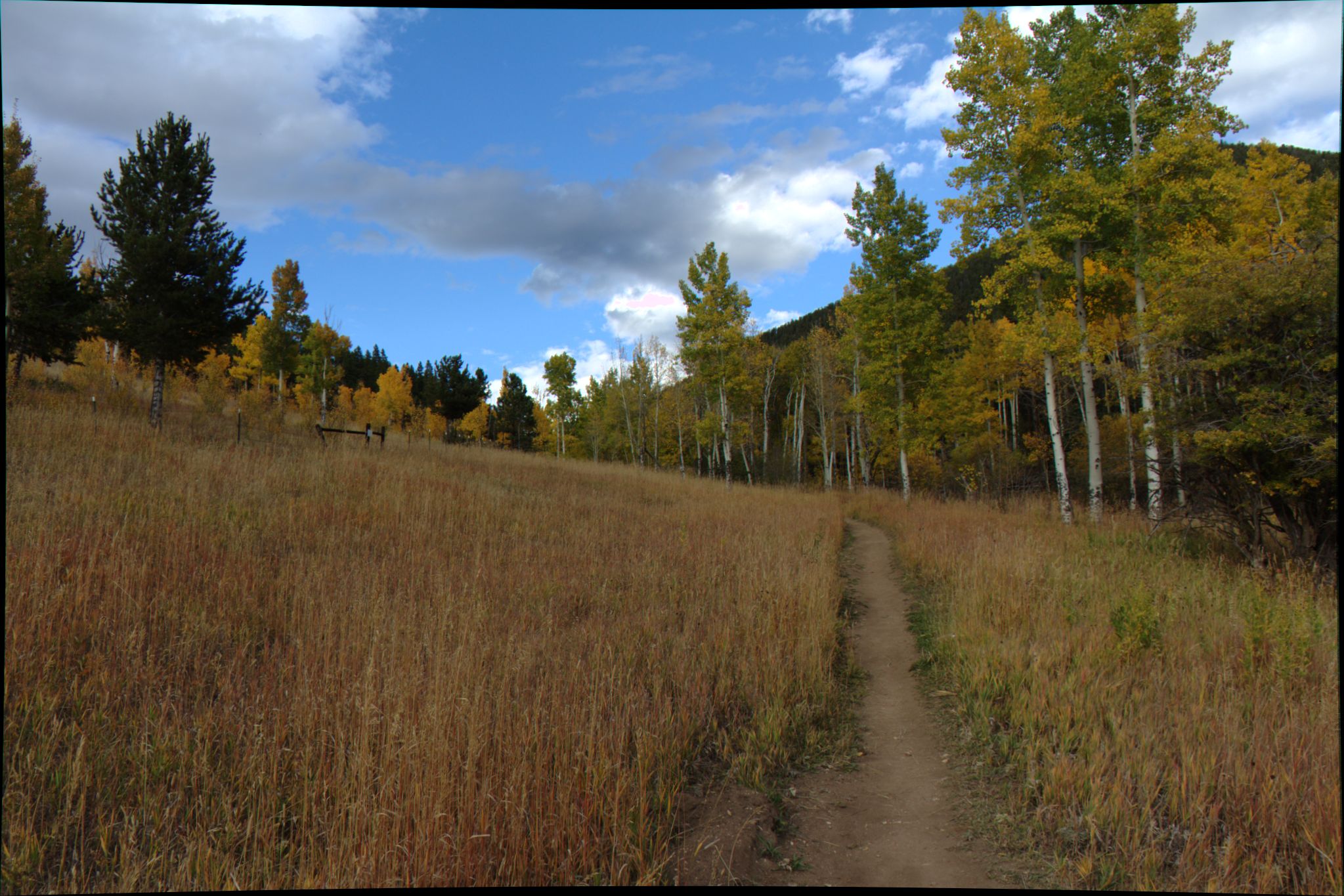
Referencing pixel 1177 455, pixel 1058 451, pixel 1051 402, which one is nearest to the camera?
pixel 1177 455

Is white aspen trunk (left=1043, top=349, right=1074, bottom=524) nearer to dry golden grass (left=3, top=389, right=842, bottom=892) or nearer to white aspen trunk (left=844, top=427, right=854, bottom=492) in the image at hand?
dry golden grass (left=3, top=389, right=842, bottom=892)

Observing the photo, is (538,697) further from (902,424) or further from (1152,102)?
(902,424)

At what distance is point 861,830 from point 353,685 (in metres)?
3.71

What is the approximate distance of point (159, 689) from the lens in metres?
4.50

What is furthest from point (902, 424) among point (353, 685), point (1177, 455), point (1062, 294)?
point (353, 685)

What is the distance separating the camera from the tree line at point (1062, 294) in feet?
21.7

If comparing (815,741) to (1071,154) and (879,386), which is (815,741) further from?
(879,386)

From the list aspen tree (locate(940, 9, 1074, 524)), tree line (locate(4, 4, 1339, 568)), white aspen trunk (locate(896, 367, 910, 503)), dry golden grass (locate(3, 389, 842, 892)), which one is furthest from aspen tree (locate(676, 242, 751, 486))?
dry golden grass (locate(3, 389, 842, 892))

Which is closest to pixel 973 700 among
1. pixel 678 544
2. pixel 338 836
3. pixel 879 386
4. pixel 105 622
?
pixel 338 836

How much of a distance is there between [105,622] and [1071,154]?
809 inches

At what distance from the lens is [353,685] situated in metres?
4.40

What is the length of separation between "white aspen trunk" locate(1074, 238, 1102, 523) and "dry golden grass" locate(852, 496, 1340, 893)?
749cm

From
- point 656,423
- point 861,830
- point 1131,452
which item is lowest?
point 861,830

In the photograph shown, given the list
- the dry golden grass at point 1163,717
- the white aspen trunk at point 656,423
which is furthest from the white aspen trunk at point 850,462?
the dry golden grass at point 1163,717
